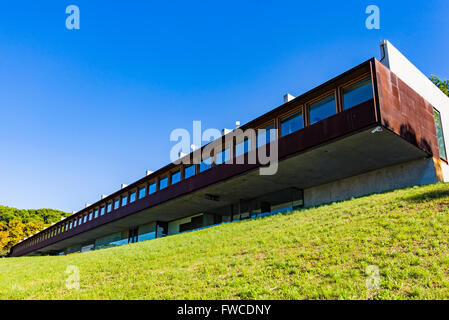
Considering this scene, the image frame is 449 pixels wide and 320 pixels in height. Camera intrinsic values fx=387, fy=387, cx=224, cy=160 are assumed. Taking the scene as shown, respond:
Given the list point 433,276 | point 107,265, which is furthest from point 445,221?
point 107,265

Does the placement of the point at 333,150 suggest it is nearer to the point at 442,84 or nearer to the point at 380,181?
the point at 380,181

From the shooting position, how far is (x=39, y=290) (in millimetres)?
11141

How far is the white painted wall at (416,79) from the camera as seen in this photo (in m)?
19.7

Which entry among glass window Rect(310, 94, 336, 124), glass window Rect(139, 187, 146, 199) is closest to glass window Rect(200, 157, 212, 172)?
glass window Rect(310, 94, 336, 124)

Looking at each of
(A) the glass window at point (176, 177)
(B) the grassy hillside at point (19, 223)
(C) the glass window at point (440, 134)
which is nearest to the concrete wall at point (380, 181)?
(C) the glass window at point (440, 134)

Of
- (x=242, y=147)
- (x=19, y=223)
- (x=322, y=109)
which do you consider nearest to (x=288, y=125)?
(x=322, y=109)

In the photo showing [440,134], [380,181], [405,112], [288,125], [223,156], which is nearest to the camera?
[405,112]

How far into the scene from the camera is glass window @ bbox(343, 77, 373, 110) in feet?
58.2

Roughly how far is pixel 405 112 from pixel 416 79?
434 centimetres

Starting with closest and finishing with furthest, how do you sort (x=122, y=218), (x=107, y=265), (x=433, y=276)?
1. (x=433, y=276)
2. (x=107, y=265)
3. (x=122, y=218)

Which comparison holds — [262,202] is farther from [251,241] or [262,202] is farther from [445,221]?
[445,221]

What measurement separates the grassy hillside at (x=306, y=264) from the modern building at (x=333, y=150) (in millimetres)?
3690

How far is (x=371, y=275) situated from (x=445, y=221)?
415cm

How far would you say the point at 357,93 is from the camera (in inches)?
720
